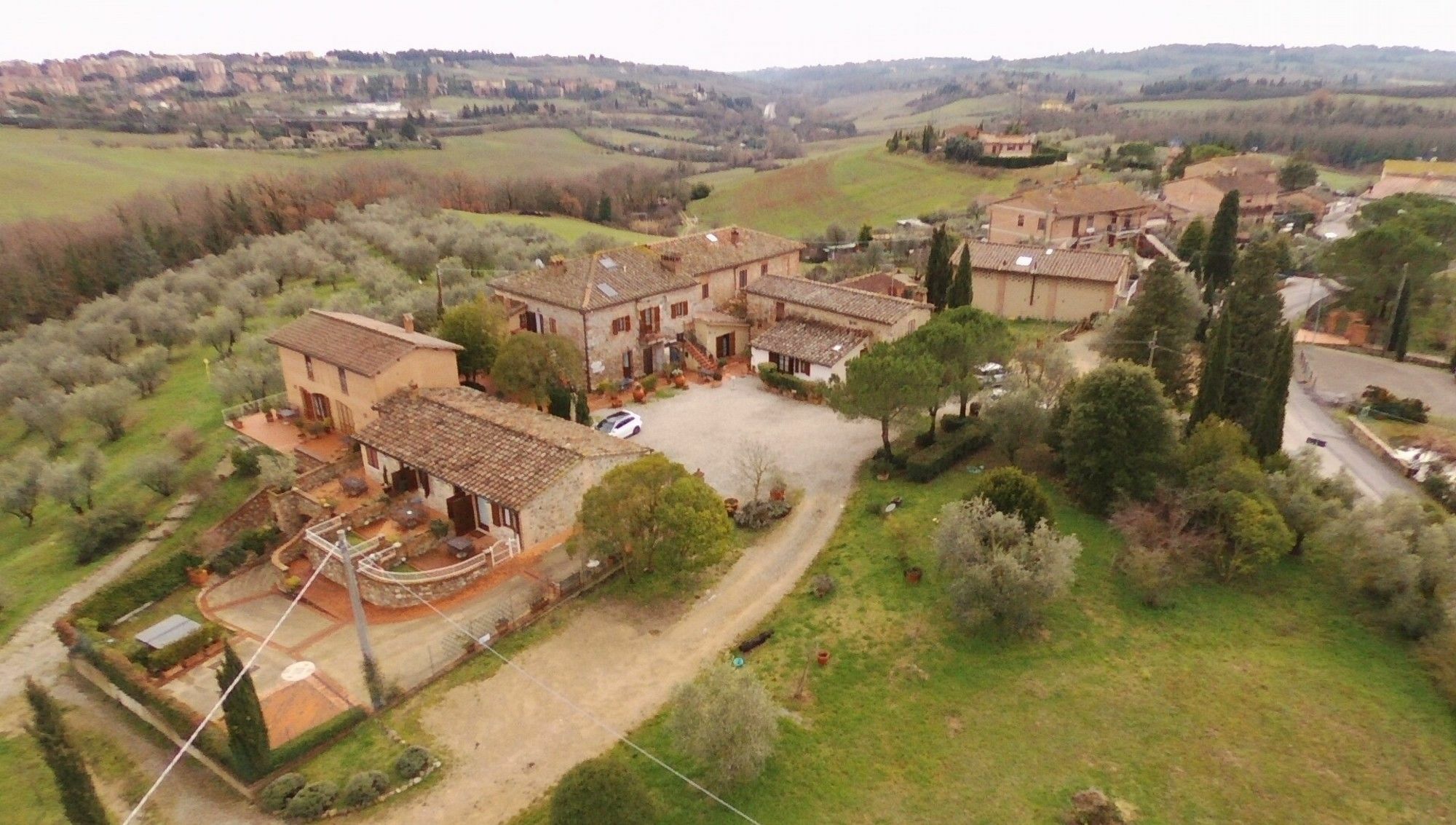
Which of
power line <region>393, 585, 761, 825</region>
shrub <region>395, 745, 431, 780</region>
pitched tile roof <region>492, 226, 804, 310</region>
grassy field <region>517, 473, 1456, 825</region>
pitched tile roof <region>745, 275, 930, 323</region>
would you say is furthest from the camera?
pitched tile roof <region>492, 226, 804, 310</region>

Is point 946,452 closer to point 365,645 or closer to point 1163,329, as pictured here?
point 1163,329

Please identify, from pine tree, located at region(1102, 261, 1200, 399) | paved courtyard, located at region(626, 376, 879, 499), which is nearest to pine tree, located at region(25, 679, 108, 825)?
paved courtyard, located at region(626, 376, 879, 499)

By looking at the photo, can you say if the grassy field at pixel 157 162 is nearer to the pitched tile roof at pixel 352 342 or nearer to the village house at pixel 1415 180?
the pitched tile roof at pixel 352 342

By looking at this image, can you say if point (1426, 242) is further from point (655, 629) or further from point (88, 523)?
point (88, 523)

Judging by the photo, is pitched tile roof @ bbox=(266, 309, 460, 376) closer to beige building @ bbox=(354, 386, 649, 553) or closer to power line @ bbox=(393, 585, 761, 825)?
beige building @ bbox=(354, 386, 649, 553)

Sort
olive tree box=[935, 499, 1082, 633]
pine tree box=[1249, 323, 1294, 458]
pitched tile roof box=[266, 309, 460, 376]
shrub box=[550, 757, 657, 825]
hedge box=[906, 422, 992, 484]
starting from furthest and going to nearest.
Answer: pitched tile roof box=[266, 309, 460, 376]
hedge box=[906, 422, 992, 484]
pine tree box=[1249, 323, 1294, 458]
olive tree box=[935, 499, 1082, 633]
shrub box=[550, 757, 657, 825]

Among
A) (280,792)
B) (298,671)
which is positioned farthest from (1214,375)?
(298,671)
